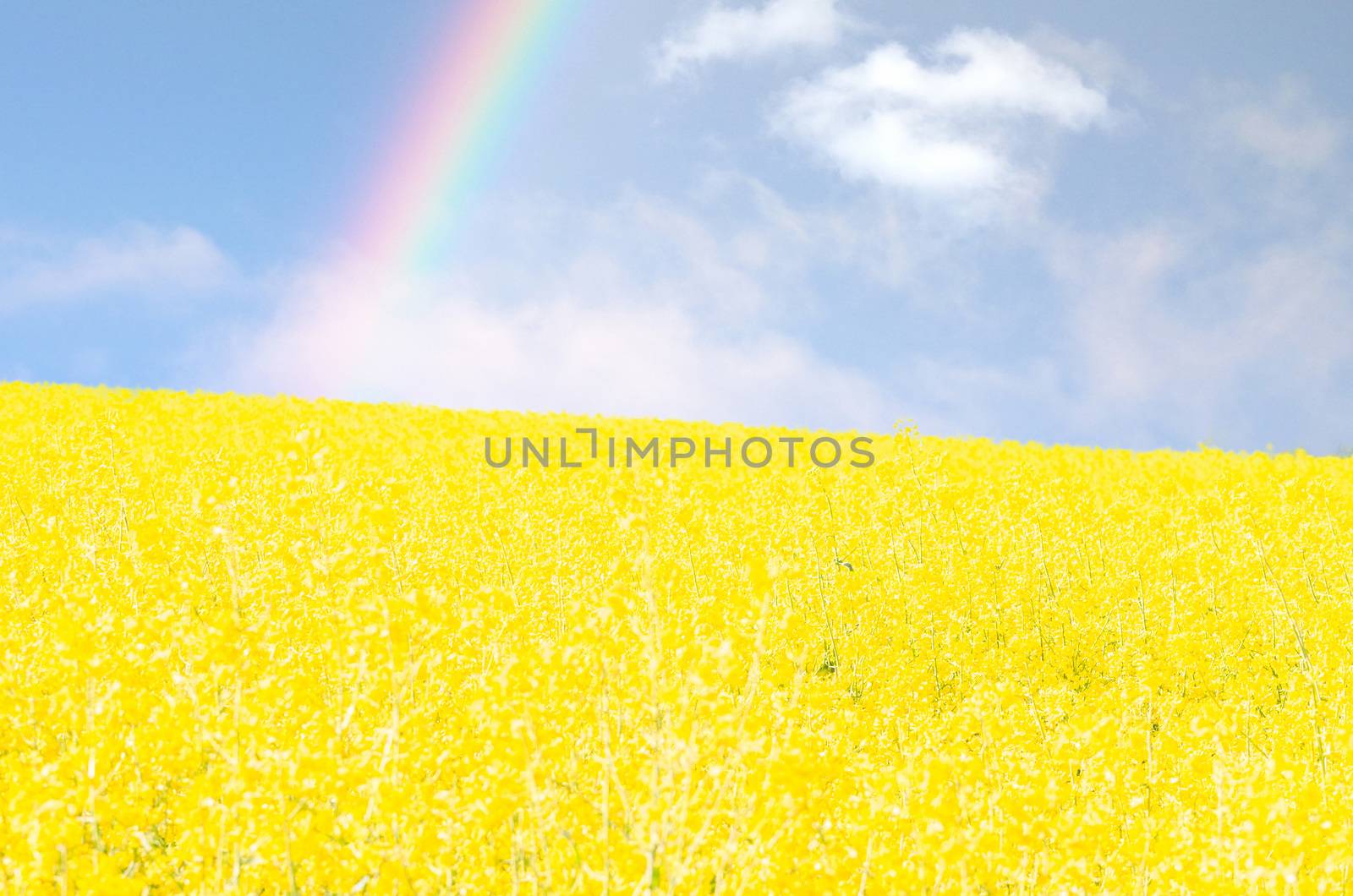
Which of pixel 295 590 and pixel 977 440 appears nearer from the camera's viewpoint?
pixel 295 590

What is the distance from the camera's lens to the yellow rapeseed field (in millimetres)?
4410

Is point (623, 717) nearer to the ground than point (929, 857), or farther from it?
farther from it

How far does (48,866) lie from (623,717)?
9.32 ft

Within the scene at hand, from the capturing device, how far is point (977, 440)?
3036cm

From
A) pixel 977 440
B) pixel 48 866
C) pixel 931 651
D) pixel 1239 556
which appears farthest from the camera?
pixel 977 440

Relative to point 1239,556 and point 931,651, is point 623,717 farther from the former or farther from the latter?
point 1239,556

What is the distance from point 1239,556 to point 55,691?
12932 millimetres

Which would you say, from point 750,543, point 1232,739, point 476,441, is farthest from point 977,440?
point 1232,739

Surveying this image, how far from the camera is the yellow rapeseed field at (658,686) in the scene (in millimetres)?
4410

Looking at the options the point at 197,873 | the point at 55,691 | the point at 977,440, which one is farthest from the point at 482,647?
the point at 977,440

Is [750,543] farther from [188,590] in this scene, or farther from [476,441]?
[476,441]

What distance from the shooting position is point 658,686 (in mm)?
4383

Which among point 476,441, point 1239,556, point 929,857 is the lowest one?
point 929,857

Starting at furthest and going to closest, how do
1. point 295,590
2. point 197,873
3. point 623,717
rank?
point 295,590, point 623,717, point 197,873
